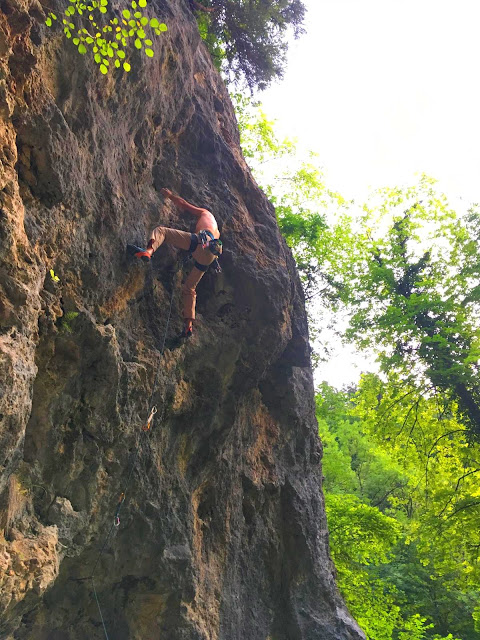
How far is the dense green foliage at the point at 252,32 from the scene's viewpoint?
1025 centimetres

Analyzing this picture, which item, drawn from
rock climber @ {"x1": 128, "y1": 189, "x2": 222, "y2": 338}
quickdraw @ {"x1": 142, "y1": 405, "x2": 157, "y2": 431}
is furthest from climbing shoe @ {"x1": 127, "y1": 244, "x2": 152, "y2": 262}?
quickdraw @ {"x1": 142, "y1": 405, "x2": 157, "y2": 431}

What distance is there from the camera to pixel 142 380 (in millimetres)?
5297

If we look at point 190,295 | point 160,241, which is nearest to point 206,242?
point 160,241

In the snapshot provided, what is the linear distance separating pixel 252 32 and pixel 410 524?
14.0 metres

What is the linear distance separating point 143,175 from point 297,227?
11.1m

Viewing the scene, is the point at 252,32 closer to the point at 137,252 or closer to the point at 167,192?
the point at 167,192

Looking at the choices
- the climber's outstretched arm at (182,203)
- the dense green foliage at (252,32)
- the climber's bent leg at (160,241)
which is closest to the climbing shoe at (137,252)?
the climber's bent leg at (160,241)

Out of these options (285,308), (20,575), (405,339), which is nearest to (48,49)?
(20,575)

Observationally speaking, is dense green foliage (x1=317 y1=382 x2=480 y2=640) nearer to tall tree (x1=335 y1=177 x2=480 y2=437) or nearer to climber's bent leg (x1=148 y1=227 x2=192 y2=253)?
tall tree (x1=335 y1=177 x2=480 y2=437)

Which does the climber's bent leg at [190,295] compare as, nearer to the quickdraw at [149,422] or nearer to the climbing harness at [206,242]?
the climbing harness at [206,242]

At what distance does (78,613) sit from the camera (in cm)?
515

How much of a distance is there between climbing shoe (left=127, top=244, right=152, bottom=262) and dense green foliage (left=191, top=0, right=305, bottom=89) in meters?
6.99

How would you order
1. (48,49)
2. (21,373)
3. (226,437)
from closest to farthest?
1. (21,373)
2. (48,49)
3. (226,437)

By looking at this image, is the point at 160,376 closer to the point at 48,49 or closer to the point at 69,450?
the point at 69,450
